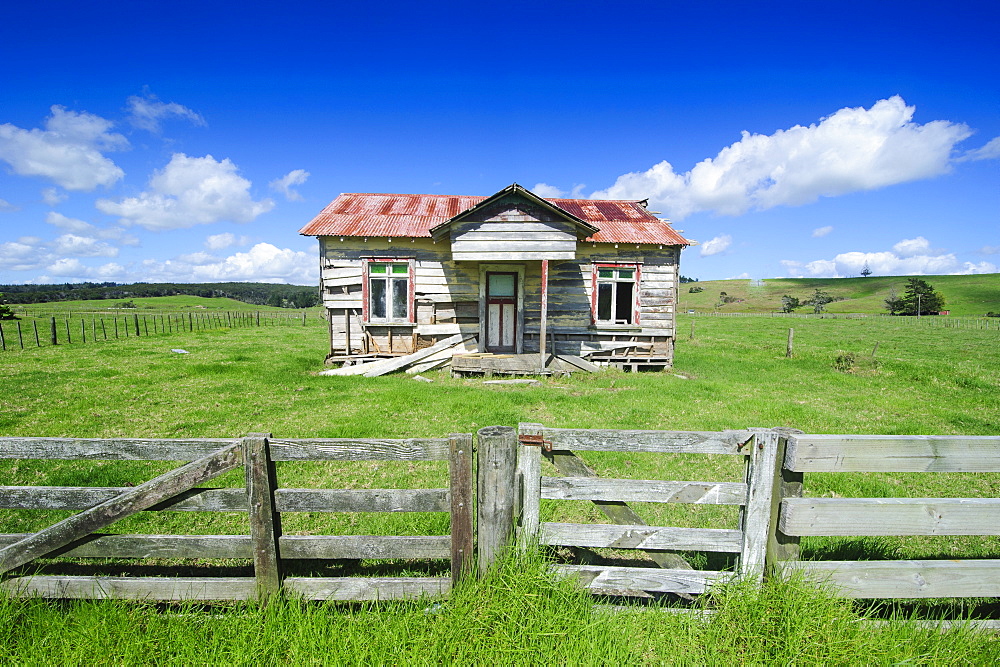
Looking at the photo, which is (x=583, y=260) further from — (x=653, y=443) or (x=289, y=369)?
(x=653, y=443)

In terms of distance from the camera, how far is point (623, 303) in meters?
15.8

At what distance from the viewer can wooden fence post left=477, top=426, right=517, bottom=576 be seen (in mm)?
3041

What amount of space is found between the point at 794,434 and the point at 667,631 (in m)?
1.61

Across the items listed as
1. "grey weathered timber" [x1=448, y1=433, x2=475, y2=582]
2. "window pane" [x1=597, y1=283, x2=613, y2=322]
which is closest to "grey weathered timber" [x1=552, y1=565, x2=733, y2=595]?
"grey weathered timber" [x1=448, y1=433, x2=475, y2=582]

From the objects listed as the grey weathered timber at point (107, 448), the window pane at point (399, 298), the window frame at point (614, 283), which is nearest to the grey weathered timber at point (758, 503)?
the grey weathered timber at point (107, 448)

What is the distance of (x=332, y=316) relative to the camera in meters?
14.8

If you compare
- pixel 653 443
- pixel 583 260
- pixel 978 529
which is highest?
pixel 583 260

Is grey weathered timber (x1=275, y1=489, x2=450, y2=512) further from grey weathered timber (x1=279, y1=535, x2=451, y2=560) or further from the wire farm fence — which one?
the wire farm fence

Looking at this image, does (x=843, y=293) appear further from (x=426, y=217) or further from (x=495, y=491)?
(x=495, y=491)

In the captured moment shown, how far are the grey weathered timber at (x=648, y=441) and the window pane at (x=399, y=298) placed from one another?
487 inches

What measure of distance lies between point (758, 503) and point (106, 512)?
175 inches

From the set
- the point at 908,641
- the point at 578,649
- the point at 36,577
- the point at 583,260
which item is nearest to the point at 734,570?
the point at 908,641

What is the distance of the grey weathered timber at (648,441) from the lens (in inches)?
121

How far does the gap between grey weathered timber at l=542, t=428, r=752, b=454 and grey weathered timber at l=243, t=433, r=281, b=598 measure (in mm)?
1964
